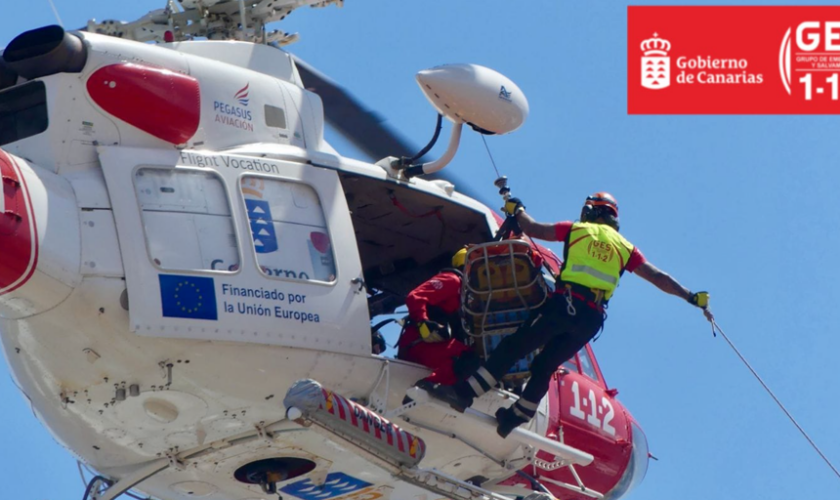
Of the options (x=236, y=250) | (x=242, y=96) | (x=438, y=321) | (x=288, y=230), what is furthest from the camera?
(x=438, y=321)

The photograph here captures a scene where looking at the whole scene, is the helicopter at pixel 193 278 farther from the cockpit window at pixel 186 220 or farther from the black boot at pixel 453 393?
the black boot at pixel 453 393

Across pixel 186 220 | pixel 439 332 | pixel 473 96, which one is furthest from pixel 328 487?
pixel 473 96

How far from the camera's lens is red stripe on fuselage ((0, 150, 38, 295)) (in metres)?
10.7

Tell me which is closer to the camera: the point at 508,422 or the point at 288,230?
the point at 288,230

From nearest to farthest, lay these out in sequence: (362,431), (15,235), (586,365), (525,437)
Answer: (15,235) < (362,431) < (525,437) < (586,365)

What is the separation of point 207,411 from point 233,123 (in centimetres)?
234

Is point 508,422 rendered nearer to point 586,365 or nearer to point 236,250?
point 586,365

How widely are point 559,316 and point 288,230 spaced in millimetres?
2253

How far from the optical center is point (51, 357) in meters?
11.2

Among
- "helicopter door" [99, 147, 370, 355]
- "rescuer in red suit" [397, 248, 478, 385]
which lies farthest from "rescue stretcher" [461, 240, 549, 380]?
"helicopter door" [99, 147, 370, 355]

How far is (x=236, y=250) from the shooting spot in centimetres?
1157

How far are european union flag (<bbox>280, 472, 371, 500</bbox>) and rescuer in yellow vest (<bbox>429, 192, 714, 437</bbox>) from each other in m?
1.17

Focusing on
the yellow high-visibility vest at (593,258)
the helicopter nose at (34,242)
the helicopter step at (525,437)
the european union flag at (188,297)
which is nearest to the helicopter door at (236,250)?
the european union flag at (188,297)

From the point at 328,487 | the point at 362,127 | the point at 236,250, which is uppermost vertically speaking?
the point at 362,127
